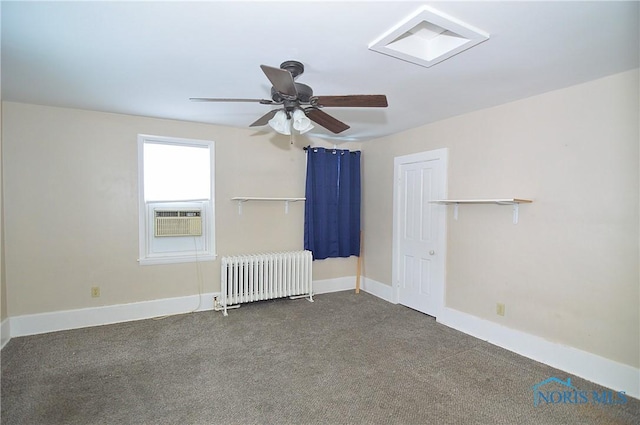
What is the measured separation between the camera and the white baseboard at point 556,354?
7.98 ft

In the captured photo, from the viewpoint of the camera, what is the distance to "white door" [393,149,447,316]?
3891 millimetres

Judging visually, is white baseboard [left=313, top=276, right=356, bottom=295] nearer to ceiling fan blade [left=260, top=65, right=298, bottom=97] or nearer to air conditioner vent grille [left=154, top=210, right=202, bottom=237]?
air conditioner vent grille [left=154, top=210, right=202, bottom=237]

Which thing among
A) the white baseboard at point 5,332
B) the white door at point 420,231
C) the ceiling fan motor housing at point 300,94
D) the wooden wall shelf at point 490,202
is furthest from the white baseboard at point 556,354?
the white baseboard at point 5,332

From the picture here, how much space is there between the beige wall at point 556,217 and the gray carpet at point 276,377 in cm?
45

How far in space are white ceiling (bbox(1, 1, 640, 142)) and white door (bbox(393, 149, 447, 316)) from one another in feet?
3.22

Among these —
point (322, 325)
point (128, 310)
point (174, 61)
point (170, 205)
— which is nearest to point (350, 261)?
point (322, 325)

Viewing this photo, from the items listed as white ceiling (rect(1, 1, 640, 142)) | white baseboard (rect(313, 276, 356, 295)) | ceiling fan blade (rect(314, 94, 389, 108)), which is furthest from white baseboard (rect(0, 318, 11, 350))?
ceiling fan blade (rect(314, 94, 389, 108))

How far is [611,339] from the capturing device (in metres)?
2.51

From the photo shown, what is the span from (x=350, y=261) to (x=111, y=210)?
337 cm

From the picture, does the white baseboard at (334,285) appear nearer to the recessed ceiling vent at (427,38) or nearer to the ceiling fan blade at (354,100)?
the ceiling fan blade at (354,100)

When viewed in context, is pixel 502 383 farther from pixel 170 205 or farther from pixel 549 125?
pixel 170 205

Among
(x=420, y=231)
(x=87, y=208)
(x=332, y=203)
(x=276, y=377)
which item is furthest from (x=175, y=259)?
(x=420, y=231)

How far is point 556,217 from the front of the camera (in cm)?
281

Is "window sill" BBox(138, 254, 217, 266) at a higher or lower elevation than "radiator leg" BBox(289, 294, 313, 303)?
higher
